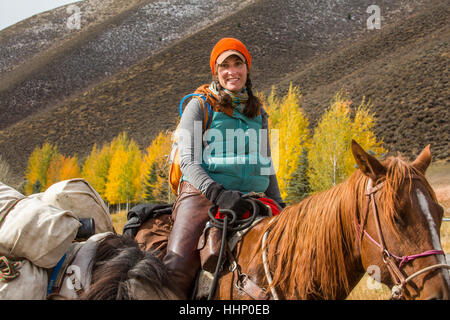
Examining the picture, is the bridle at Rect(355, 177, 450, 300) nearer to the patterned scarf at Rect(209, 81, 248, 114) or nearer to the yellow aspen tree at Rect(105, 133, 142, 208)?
the patterned scarf at Rect(209, 81, 248, 114)

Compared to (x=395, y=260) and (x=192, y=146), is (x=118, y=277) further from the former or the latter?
(x=395, y=260)

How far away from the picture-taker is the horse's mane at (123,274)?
5.83 ft

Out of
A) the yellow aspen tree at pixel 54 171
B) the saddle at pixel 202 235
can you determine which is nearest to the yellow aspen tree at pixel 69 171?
the yellow aspen tree at pixel 54 171

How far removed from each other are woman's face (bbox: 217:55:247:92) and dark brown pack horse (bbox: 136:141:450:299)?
1.07 meters

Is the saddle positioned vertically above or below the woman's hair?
below

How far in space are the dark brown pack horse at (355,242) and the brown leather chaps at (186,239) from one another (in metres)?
0.21

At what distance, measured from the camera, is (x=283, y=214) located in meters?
2.20

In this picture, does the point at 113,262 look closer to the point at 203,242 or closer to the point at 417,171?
the point at 203,242

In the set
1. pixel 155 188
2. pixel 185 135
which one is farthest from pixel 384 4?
pixel 185 135

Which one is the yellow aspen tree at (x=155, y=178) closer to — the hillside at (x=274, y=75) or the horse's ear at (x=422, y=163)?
the hillside at (x=274, y=75)

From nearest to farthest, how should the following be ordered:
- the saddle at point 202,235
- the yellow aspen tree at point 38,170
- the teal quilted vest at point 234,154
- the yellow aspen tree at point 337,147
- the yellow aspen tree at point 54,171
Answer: the saddle at point 202,235 → the teal quilted vest at point 234,154 → the yellow aspen tree at point 337,147 → the yellow aspen tree at point 54,171 → the yellow aspen tree at point 38,170

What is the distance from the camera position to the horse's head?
1.58 metres

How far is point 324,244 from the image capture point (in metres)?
1.93

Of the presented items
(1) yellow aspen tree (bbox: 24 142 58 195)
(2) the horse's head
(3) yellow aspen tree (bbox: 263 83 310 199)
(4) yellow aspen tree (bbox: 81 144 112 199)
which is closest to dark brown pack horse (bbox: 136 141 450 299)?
(2) the horse's head
